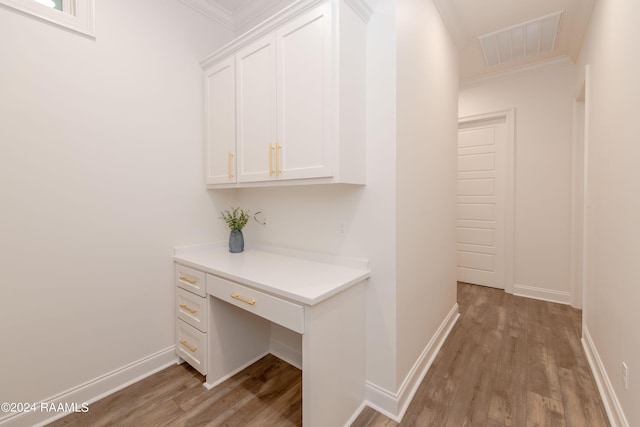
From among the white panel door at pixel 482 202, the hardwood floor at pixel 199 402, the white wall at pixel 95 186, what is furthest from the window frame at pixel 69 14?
the white panel door at pixel 482 202

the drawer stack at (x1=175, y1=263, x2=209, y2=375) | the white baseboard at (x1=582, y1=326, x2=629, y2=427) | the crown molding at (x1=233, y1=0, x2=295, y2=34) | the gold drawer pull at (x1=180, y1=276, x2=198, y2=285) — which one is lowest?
the white baseboard at (x1=582, y1=326, x2=629, y2=427)

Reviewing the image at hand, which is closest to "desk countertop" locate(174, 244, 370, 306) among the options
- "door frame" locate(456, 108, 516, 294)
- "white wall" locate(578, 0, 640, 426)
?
"white wall" locate(578, 0, 640, 426)

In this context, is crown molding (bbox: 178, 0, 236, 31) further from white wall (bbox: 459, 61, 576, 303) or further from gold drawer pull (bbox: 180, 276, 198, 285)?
white wall (bbox: 459, 61, 576, 303)

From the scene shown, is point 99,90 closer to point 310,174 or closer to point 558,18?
point 310,174

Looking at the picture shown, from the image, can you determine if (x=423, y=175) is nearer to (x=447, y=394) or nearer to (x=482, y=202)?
(x=447, y=394)

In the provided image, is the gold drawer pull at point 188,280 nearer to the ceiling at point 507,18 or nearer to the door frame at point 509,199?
the ceiling at point 507,18

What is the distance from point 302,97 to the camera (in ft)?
5.04

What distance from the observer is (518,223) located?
131 inches

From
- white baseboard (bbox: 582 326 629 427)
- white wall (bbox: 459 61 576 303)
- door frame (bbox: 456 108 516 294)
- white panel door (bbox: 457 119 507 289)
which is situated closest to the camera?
white baseboard (bbox: 582 326 629 427)

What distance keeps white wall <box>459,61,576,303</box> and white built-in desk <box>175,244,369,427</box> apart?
110 inches

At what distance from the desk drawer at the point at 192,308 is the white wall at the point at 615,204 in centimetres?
226

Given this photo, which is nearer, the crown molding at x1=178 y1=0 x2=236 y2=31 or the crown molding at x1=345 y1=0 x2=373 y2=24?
the crown molding at x1=345 y1=0 x2=373 y2=24

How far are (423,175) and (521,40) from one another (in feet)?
7.04

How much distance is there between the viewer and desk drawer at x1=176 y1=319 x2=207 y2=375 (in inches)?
70.9
